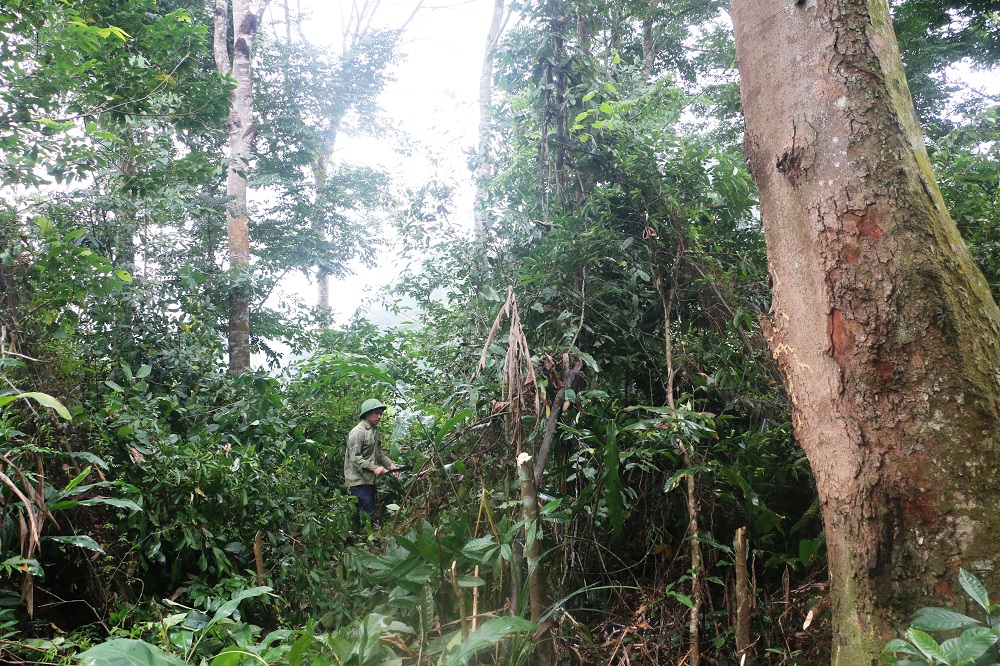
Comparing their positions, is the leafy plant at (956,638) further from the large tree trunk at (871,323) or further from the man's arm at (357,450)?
the man's arm at (357,450)

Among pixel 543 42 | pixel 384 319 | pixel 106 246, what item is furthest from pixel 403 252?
pixel 384 319

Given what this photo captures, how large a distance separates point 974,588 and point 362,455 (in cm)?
446

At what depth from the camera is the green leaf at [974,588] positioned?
124 cm

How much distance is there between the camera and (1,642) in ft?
6.14

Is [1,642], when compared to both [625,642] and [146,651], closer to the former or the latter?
[146,651]

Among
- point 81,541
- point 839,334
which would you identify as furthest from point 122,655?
point 839,334

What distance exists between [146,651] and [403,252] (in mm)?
6066

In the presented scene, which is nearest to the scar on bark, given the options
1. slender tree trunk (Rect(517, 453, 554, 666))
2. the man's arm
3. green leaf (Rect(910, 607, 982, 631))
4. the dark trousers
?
green leaf (Rect(910, 607, 982, 631))

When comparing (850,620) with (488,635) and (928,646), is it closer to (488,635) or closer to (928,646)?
(928,646)

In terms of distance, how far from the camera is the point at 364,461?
502 centimetres

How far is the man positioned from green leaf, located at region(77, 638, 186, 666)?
11.5 feet

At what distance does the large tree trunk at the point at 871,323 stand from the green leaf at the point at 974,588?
0.24 ft

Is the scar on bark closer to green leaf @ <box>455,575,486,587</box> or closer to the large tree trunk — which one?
the large tree trunk

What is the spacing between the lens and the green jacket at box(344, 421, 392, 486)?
5047mm
